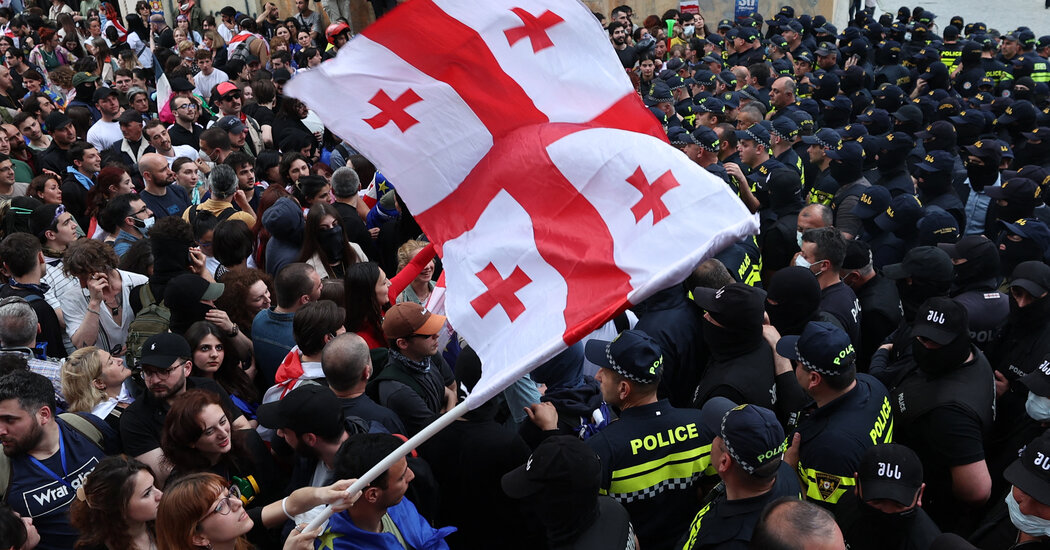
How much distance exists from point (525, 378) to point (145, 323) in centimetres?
258

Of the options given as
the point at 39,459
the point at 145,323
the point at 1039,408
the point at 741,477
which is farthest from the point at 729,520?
the point at 145,323

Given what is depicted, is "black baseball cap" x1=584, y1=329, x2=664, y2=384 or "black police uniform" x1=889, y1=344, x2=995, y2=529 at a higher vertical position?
"black baseball cap" x1=584, y1=329, x2=664, y2=384

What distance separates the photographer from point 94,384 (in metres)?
4.59

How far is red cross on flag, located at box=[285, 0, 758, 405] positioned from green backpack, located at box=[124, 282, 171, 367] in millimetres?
2431

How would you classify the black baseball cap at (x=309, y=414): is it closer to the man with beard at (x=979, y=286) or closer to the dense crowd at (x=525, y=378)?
the dense crowd at (x=525, y=378)

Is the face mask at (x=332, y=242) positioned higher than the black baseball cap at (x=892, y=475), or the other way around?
the black baseball cap at (x=892, y=475)

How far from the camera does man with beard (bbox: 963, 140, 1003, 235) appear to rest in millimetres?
7727

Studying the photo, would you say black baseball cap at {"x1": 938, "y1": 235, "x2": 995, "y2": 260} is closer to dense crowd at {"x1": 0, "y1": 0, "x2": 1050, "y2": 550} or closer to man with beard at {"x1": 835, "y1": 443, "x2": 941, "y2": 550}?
dense crowd at {"x1": 0, "y1": 0, "x2": 1050, "y2": 550}

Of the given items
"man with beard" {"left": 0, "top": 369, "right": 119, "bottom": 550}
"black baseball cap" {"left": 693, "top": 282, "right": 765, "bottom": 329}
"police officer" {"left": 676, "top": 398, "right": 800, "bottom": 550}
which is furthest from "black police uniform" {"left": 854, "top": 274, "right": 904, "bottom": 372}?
"man with beard" {"left": 0, "top": 369, "right": 119, "bottom": 550}

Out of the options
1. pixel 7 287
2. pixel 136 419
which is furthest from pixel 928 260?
pixel 7 287

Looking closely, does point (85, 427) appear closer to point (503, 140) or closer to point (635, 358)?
point (503, 140)

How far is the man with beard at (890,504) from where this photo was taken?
325cm

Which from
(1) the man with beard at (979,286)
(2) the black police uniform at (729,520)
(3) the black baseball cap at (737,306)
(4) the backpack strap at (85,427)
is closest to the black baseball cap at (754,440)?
(2) the black police uniform at (729,520)

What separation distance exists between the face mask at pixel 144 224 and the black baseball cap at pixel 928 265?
220 inches
